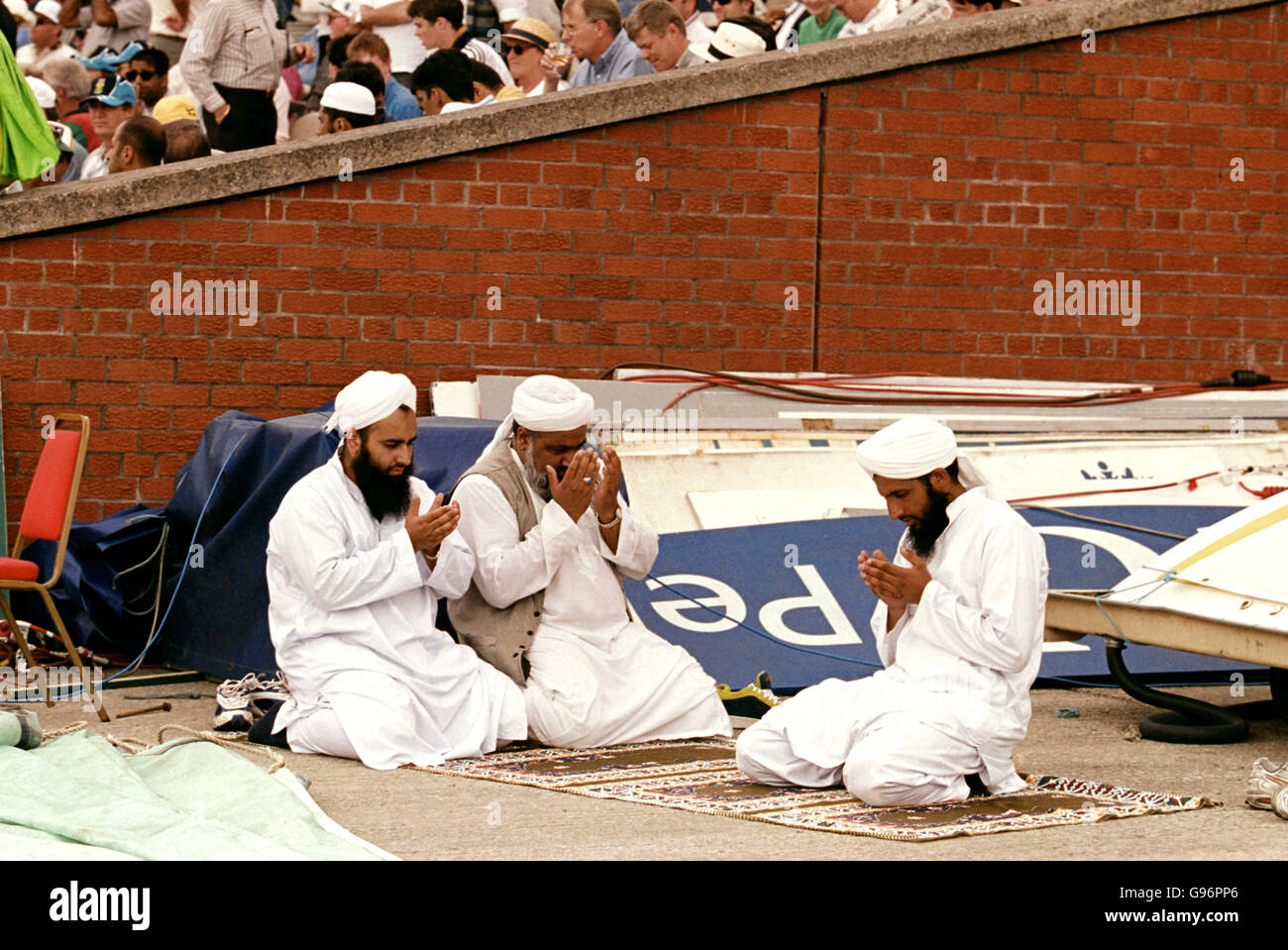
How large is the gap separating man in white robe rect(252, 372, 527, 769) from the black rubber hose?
2492mm

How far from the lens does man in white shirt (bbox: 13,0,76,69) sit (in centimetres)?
1236

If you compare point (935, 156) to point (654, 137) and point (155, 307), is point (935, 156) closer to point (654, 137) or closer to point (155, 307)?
point (654, 137)

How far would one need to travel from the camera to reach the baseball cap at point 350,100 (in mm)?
10133

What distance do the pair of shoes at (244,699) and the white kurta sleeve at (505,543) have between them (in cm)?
104

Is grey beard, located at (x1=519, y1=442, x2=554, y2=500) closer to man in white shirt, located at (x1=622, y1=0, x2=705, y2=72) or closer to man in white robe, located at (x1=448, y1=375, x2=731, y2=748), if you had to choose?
man in white robe, located at (x1=448, y1=375, x2=731, y2=748)

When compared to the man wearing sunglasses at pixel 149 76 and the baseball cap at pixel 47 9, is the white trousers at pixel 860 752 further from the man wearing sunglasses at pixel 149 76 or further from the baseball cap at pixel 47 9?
the baseball cap at pixel 47 9

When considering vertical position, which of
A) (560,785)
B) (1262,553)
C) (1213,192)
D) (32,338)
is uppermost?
(1213,192)

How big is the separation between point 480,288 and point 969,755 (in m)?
4.83

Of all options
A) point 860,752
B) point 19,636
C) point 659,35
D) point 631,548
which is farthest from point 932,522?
point 659,35

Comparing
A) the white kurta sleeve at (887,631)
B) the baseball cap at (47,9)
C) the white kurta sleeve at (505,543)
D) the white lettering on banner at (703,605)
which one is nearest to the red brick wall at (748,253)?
the white lettering on banner at (703,605)

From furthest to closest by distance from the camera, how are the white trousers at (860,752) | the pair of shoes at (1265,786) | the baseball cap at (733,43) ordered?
the baseball cap at (733,43), the pair of shoes at (1265,786), the white trousers at (860,752)

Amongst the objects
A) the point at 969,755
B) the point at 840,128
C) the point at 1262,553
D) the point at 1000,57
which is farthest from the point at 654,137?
the point at 969,755

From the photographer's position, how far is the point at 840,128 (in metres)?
10.2

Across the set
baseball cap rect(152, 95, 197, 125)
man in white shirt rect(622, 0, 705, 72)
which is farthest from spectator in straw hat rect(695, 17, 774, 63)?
baseball cap rect(152, 95, 197, 125)
